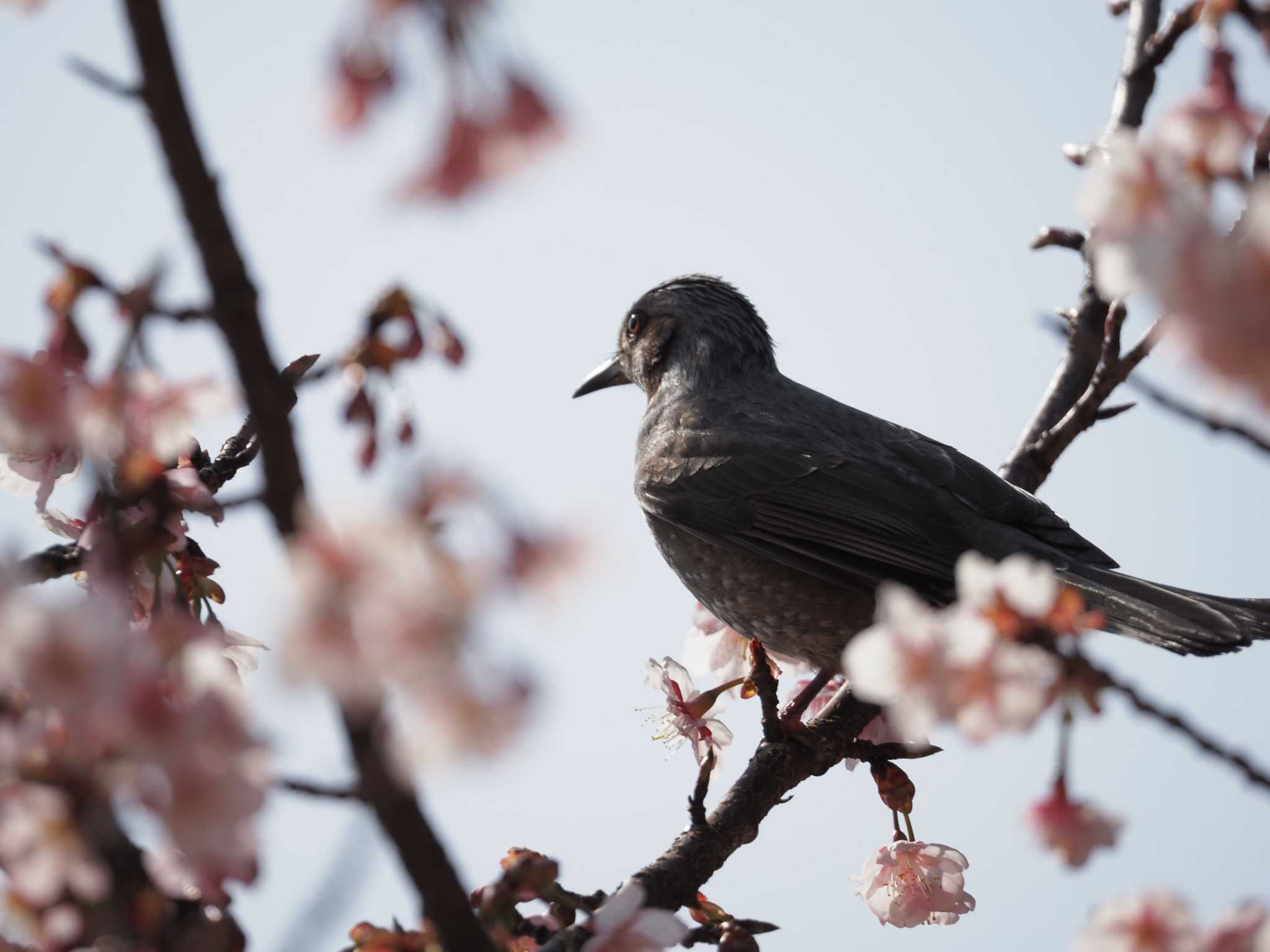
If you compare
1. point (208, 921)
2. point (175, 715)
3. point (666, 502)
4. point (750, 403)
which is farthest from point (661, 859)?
point (750, 403)

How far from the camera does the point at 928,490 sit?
441 centimetres

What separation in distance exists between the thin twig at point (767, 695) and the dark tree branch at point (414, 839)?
1.73 m

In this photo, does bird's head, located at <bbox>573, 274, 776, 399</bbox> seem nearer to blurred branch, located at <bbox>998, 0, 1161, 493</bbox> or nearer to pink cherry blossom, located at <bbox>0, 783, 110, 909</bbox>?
blurred branch, located at <bbox>998, 0, 1161, 493</bbox>

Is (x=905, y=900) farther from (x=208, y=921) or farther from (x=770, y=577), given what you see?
(x=208, y=921)

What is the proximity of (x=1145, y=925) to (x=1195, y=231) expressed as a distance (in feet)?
2.94

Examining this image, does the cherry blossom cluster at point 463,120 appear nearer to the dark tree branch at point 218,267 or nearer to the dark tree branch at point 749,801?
the dark tree branch at point 218,267

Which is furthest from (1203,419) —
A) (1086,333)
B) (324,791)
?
(1086,333)

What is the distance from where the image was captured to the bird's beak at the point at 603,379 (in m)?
6.27

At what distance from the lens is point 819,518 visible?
14.4ft

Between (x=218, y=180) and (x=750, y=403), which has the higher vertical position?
(x=750, y=403)

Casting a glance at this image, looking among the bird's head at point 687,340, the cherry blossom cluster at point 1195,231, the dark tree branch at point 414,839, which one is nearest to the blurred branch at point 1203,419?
the cherry blossom cluster at point 1195,231

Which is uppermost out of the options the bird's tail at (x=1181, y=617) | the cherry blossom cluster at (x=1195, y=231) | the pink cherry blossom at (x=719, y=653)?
the pink cherry blossom at (x=719, y=653)

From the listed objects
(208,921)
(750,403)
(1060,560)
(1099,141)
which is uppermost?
(750,403)

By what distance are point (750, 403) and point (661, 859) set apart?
8.83 ft
